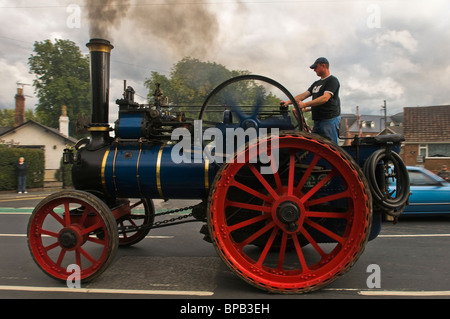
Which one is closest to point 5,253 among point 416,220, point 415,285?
point 415,285

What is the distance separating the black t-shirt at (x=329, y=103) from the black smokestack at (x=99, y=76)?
105 inches

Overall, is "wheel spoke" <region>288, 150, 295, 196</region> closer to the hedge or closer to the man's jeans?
the man's jeans

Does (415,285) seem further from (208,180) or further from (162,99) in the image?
(162,99)

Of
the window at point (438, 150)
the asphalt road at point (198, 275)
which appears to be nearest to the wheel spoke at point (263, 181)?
the asphalt road at point (198, 275)

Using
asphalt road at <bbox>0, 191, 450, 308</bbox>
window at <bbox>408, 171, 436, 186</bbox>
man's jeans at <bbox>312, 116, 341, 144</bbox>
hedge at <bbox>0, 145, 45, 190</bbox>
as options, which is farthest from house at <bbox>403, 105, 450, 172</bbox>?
man's jeans at <bbox>312, 116, 341, 144</bbox>

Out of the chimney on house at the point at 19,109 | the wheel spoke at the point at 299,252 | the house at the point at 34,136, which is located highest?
the chimney on house at the point at 19,109

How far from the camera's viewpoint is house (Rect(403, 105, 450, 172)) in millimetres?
27844

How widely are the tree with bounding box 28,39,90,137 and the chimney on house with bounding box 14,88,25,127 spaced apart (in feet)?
17.5

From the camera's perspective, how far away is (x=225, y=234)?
3.57 meters

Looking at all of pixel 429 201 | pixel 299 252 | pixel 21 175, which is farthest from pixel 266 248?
pixel 21 175

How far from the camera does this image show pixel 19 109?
3200cm

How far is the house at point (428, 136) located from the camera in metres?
27.8

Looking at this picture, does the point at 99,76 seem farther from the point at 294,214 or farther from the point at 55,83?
the point at 55,83

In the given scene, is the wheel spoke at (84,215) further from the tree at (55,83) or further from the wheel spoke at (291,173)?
the tree at (55,83)
